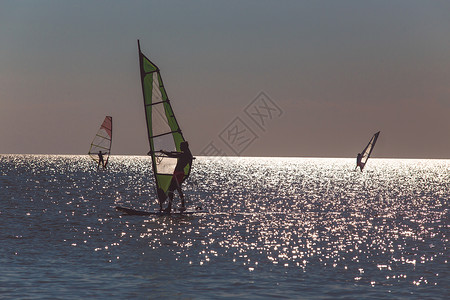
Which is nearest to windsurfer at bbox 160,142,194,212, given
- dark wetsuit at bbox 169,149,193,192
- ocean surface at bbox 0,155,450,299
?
dark wetsuit at bbox 169,149,193,192

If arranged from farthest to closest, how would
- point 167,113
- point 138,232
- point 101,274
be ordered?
point 167,113 → point 138,232 → point 101,274

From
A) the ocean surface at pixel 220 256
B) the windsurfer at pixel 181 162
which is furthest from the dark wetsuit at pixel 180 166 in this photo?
the ocean surface at pixel 220 256

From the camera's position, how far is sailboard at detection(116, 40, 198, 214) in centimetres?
2467

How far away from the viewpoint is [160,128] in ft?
81.6

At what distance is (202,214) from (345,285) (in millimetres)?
17051

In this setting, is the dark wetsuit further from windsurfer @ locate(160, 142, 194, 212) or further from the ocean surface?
the ocean surface

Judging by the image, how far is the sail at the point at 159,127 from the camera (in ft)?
80.9

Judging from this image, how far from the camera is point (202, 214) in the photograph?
30.1m

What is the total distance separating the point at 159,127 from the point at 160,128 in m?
0.06

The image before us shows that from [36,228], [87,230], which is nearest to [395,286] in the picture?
[87,230]

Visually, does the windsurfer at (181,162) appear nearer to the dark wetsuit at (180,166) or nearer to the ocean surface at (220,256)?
the dark wetsuit at (180,166)

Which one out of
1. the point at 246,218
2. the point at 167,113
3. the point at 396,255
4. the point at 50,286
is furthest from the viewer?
the point at 246,218

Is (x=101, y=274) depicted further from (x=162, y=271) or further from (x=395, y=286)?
(x=395, y=286)

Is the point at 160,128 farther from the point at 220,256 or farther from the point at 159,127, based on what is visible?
the point at 220,256
